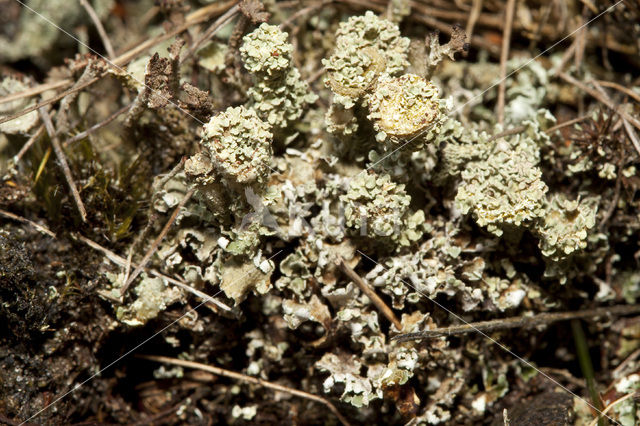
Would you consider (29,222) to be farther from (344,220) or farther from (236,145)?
(344,220)

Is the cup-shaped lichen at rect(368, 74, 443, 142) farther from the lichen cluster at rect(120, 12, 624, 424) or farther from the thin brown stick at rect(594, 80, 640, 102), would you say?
the thin brown stick at rect(594, 80, 640, 102)

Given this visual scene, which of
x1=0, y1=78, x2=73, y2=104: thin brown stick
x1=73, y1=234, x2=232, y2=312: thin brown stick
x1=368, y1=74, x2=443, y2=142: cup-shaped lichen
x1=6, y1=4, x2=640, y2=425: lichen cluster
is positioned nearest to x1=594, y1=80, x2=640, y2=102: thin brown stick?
x1=6, y1=4, x2=640, y2=425: lichen cluster

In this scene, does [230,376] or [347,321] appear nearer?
[347,321]

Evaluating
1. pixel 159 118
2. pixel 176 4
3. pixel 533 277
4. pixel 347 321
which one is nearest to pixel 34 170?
pixel 159 118

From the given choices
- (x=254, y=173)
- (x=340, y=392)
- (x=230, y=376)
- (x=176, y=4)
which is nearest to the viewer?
(x=254, y=173)

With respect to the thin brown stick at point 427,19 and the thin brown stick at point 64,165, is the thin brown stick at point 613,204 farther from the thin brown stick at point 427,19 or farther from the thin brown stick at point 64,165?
the thin brown stick at point 64,165

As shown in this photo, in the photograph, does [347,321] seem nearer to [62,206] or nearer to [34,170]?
[62,206]
